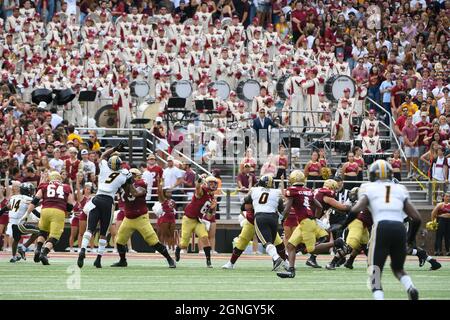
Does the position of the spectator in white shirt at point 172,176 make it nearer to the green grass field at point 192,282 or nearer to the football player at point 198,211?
the green grass field at point 192,282

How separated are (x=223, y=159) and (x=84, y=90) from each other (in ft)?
11.5

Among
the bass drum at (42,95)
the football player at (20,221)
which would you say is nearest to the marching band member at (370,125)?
the bass drum at (42,95)

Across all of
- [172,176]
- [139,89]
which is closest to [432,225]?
[172,176]

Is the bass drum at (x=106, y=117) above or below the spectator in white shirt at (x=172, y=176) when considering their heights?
above

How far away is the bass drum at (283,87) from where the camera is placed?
32.1 metres

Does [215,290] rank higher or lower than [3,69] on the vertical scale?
lower

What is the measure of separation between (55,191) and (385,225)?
27.7 ft

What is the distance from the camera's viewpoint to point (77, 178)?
26.6 meters

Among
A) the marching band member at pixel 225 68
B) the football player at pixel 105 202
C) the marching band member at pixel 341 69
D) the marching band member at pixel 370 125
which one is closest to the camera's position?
the football player at pixel 105 202

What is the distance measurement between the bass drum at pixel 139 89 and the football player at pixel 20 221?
28.3 ft

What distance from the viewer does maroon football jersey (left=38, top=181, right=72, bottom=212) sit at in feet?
68.0

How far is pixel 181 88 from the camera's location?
31031 mm
